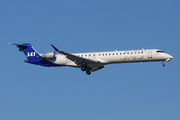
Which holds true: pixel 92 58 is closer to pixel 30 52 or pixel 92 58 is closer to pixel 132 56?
pixel 132 56

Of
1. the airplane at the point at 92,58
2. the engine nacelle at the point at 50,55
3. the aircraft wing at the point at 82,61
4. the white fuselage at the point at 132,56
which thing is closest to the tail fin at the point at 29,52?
the airplane at the point at 92,58

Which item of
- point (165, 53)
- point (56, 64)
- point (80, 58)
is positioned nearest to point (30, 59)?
point (56, 64)

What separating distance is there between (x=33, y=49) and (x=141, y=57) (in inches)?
596

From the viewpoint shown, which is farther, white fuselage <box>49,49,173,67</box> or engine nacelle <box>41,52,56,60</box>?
engine nacelle <box>41,52,56,60</box>

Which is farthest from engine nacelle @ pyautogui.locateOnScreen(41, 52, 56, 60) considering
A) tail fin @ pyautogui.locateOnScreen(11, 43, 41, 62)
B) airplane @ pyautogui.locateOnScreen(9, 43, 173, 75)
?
tail fin @ pyautogui.locateOnScreen(11, 43, 41, 62)

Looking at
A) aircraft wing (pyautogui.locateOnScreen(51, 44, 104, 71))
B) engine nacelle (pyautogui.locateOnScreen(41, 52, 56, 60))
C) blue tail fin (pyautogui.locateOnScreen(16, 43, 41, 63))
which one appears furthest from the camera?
blue tail fin (pyautogui.locateOnScreen(16, 43, 41, 63))

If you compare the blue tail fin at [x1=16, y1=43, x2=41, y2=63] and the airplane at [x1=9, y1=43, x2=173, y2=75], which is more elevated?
the blue tail fin at [x1=16, y1=43, x2=41, y2=63]

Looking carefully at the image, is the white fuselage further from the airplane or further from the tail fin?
the tail fin

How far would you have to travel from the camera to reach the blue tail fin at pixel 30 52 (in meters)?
38.3

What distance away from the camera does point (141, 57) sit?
3484cm

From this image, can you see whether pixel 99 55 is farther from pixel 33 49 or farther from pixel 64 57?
pixel 33 49

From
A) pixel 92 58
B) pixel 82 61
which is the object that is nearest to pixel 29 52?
pixel 82 61

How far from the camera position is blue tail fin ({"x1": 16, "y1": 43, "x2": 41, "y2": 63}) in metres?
38.3

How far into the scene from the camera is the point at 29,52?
39.0m
